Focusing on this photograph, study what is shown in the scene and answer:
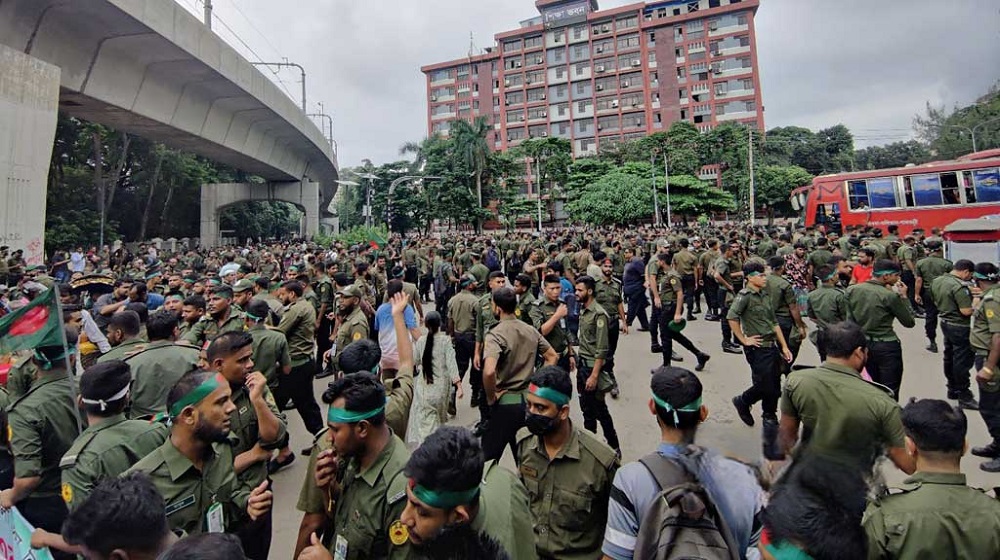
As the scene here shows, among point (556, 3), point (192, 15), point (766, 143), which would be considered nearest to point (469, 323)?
point (192, 15)

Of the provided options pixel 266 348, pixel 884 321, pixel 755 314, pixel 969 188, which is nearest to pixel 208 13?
pixel 266 348

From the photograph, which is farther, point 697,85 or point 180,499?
point 697,85

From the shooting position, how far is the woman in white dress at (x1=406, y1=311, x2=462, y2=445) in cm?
396

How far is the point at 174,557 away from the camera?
120 cm

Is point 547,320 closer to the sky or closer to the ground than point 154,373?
closer to the sky

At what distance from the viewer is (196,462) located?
82.1 inches

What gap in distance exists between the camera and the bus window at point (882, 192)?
53.7ft

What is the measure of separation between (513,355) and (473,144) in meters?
42.3

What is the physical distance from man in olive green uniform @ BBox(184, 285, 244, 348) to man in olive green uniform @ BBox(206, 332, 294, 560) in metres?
1.90

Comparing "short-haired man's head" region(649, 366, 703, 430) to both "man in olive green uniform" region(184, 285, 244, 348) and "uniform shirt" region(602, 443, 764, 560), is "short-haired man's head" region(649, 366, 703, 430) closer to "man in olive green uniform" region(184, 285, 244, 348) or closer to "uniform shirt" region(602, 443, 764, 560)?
"uniform shirt" region(602, 443, 764, 560)

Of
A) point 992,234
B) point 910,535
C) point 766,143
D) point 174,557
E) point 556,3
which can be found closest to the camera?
point 174,557

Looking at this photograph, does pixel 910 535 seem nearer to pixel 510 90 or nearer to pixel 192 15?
pixel 192 15

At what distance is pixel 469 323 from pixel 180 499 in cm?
407

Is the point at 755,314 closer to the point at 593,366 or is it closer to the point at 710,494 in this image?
the point at 593,366
